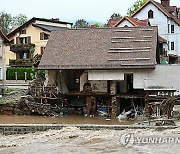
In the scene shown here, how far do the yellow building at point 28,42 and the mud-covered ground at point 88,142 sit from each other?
3595 centimetres

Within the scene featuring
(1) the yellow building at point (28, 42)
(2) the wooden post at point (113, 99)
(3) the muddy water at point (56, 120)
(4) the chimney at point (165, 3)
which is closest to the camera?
(3) the muddy water at point (56, 120)

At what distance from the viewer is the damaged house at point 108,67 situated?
3597cm

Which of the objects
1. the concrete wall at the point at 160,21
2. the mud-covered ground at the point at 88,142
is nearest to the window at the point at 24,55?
the concrete wall at the point at 160,21

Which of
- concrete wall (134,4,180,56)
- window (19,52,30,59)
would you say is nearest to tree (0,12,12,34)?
window (19,52,30,59)

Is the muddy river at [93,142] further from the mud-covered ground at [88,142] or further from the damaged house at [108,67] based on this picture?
the damaged house at [108,67]

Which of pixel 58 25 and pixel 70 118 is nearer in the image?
pixel 70 118

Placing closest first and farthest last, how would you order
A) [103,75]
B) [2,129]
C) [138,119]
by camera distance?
[2,129], [138,119], [103,75]

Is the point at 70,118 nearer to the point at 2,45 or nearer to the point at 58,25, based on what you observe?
the point at 2,45

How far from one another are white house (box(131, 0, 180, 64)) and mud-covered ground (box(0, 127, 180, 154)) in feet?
120

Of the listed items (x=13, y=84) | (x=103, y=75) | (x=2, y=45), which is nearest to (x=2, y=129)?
(x=103, y=75)

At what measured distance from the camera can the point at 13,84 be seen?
162 ft

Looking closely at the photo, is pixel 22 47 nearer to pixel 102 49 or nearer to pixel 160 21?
pixel 160 21

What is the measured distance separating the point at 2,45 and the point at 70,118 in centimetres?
1260

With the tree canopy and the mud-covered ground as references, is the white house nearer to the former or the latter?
the mud-covered ground
